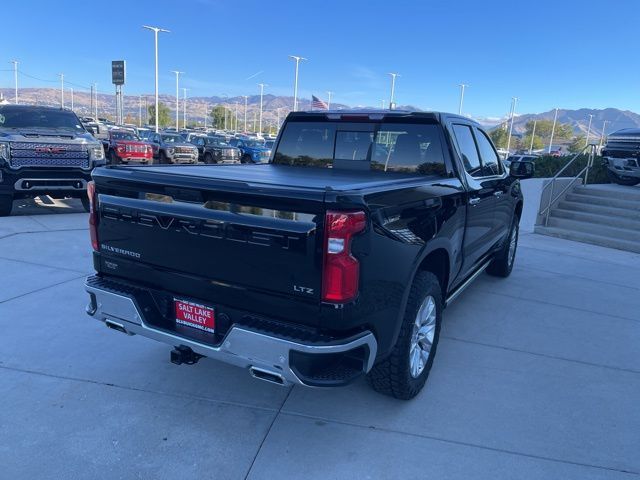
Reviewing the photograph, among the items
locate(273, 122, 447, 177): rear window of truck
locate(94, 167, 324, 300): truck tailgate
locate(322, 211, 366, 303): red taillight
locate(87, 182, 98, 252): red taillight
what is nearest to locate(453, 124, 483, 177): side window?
locate(273, 122, 447, 177): rear window of truck

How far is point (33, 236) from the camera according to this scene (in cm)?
749

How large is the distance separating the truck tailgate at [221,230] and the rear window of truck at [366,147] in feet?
6.31

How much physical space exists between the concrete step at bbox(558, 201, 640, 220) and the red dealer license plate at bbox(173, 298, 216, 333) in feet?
33.6

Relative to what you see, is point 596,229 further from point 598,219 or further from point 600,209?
point 600,209

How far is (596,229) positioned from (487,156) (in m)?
6.30

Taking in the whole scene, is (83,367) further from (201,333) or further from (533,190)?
(533,190)

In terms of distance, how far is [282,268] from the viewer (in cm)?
250

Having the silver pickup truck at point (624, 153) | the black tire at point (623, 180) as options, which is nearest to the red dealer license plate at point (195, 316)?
the silver pickup truck at point (624, 153)

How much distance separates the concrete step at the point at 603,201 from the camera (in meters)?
10.6

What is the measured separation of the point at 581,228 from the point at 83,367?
9.92m

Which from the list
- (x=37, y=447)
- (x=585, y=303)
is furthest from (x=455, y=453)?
(x=585, y=303)

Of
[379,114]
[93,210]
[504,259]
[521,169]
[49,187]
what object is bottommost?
[504,259]

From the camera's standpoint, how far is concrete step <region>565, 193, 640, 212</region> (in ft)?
34.7

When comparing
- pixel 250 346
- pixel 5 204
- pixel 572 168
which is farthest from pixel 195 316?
pixel 572 168
